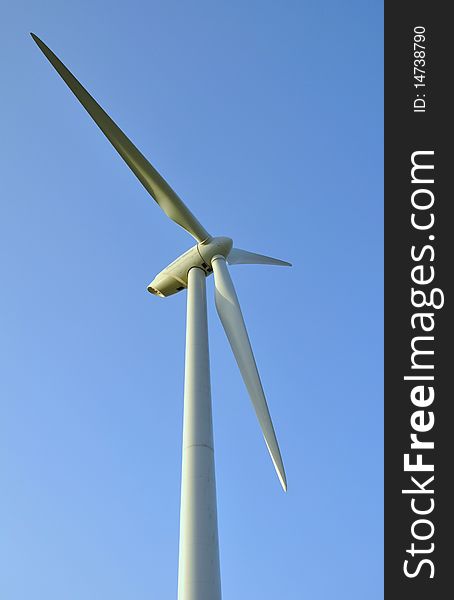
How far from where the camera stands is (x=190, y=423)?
13.9 meters

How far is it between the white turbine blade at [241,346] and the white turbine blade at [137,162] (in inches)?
51.7

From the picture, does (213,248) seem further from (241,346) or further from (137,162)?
(241,346)

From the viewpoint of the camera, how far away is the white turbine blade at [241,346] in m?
15.1

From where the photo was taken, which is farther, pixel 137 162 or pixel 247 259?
pixel 247 259

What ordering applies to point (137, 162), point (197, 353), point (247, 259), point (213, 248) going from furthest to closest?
1. point (247, 259)
2. point (213, 248)
3. point (137, 162)
4. point (197, 353)

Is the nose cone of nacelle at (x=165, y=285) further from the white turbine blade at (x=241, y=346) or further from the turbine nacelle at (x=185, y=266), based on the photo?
the white turbine blade at (x=241, y=346)

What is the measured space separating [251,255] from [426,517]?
1047cm

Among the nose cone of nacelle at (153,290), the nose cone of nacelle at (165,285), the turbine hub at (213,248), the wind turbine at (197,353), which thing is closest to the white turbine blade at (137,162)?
the wind turbine at (197,353)

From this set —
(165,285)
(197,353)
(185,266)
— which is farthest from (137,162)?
(197,353)

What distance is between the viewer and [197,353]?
1534 cm

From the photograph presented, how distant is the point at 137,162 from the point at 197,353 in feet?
18.5

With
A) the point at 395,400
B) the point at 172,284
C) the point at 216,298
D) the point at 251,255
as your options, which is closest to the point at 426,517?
the point at 395,400

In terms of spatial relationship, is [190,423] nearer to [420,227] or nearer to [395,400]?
[395,400]

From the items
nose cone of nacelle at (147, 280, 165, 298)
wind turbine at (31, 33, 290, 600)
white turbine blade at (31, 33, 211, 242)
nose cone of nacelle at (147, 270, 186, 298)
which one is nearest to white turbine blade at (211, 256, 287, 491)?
wind turbine at (31, 33, 290, 600)
